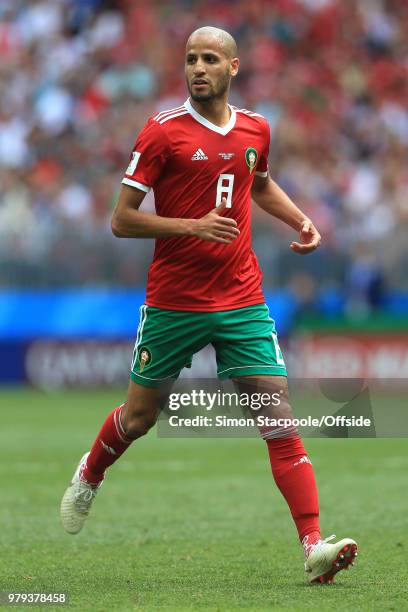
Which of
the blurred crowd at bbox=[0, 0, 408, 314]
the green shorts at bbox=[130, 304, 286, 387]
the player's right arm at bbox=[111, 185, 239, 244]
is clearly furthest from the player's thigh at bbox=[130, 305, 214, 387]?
the blurred crowd at bbox=[0, 0, 408, 314]

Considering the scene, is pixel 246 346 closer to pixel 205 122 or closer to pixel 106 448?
pixel 106 448

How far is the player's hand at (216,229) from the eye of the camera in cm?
565

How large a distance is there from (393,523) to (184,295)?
8.17ft

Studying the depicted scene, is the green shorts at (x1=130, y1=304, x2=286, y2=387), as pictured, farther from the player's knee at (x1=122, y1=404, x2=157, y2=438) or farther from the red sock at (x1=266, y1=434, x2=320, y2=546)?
the red sock at (x1=266, y1=434, x2=320, y2=546)

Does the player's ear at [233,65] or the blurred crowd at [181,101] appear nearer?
the player's ear at [233,65]

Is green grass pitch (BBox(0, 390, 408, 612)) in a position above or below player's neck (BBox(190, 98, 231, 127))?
below

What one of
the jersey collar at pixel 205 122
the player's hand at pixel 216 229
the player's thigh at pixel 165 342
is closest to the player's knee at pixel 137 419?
the player's thigh at pixel 165 342

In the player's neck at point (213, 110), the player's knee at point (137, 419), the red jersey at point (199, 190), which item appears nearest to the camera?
the red jersey at point (199, 190)

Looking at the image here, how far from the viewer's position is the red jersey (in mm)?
5855

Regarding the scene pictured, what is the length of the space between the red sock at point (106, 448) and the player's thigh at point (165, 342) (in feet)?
1.06

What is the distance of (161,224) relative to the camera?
18.9 ft

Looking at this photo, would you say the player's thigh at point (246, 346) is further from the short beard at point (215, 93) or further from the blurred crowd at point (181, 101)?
the blurred crowd at point (181, 101)

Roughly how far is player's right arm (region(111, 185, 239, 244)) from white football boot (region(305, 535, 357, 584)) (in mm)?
1419

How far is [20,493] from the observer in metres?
9.27
